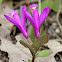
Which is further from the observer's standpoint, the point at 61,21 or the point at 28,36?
the point at 61,21

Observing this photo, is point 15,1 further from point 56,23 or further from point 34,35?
point 34,35

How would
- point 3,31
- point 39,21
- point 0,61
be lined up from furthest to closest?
point 3,31, point 0,61, point 39,21

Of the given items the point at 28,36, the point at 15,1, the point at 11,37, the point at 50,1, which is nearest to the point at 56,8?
the point at 50,1

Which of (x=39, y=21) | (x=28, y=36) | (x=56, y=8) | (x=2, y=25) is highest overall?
(x=56, y=8)

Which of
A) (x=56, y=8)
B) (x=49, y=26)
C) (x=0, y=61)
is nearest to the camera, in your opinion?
(x=0, y=61)

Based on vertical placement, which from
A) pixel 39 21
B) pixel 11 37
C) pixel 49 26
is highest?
pixel 49 26

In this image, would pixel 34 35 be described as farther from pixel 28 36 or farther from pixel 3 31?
pixel 3 31

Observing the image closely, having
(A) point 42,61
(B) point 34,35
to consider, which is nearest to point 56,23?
(A) point 42,61

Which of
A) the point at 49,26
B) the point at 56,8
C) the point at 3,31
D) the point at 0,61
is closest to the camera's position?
the point at 0,61

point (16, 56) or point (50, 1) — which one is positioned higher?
point (50, 1)
